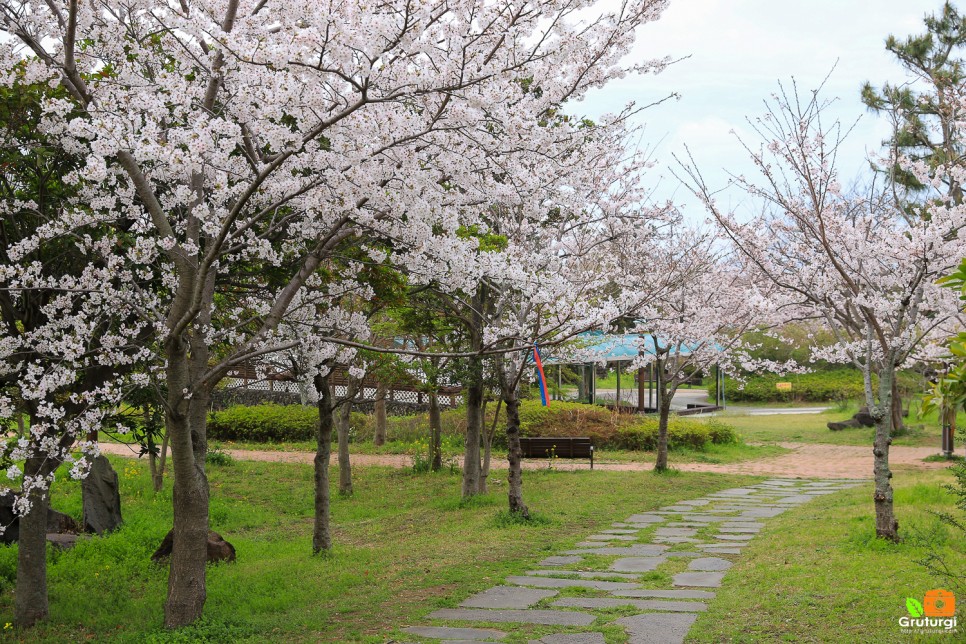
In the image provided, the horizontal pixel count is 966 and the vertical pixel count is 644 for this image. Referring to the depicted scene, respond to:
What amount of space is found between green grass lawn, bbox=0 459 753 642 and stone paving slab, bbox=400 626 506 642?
0.25m

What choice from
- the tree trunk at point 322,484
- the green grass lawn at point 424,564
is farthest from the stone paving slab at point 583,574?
the tree trunk at point 322,484

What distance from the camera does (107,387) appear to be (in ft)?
18.1

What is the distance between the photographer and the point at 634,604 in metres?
5.93

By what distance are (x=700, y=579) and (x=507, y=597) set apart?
5.60 ft

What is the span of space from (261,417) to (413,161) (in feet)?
50.1

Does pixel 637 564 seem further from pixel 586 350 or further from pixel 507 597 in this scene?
pixel 586 350

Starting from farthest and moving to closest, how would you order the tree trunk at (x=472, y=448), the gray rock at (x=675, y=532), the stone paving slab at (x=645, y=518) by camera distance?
the tree trunk at (x=472, y=448) → the stone paving slab at (x=645, y=518) → the gray rock at (x=675, y=532)

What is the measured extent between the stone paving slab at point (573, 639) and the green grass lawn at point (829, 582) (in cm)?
59

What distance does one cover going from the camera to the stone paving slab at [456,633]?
519 cm

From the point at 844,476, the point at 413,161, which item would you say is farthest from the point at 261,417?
the point at 413,161

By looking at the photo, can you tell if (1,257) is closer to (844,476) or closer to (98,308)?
(98,308)

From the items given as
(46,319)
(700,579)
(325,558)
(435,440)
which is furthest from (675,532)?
A: (46,319)

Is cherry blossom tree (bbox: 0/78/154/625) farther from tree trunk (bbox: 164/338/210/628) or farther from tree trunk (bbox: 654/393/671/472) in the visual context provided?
tree trunk (bbox: 654/393/671/472)

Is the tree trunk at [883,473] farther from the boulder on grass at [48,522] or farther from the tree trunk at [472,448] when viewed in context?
the boulder on grass at [48,522]
